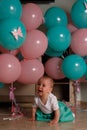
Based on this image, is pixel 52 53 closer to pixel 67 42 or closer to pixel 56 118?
pixel 67 42

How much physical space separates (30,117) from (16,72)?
0.48m

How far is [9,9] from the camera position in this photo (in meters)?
1.96

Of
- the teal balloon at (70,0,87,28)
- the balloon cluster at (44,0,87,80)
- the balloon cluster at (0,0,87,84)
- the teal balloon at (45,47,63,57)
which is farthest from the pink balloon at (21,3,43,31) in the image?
the teal balloon at (70,0,87,28)

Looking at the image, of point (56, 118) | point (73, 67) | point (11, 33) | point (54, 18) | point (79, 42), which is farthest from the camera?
point (54, 18)

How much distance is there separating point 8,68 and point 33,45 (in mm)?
269

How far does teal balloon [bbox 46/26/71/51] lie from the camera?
2164 millimetres

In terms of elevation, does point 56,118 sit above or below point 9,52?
below

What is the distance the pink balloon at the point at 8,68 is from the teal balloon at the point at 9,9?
29 centimetres

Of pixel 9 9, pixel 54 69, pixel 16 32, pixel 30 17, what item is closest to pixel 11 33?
pixel 16 32

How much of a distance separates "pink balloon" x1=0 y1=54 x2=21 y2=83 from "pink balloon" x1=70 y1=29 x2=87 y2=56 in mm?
546

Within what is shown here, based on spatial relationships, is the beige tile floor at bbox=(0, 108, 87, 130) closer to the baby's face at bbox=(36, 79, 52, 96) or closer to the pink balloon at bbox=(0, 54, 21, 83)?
the baby's face at bbox=(36, 79, 52, 96)

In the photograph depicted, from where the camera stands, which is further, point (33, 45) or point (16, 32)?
point (33, 45)

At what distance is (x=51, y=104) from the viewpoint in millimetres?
2064

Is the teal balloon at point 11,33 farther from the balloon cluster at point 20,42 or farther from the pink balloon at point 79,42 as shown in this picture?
the pink balloon at point 79,42
